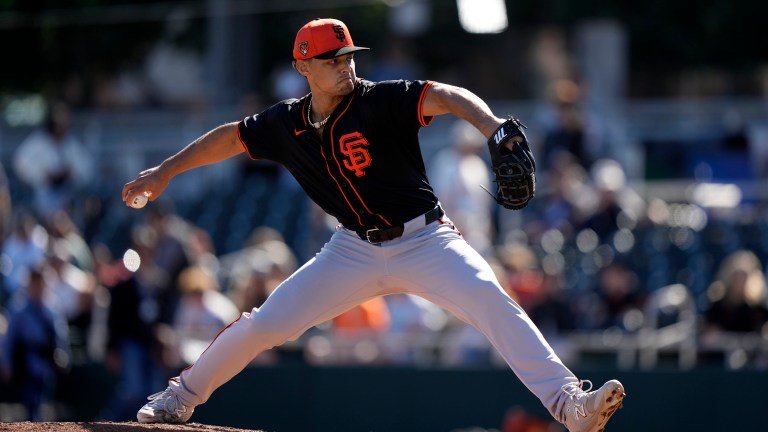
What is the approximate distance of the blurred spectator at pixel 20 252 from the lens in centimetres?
1346

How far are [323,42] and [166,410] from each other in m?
1.99

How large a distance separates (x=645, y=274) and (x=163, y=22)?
11.9 meters

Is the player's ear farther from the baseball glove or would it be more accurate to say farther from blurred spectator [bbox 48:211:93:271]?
blurred spectator [bbox 48:211:93:271]

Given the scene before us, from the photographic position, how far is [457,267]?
6.39 metres

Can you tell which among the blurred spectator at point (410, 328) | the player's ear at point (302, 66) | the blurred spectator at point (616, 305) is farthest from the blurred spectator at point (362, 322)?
the player's ear at point (302, 66)

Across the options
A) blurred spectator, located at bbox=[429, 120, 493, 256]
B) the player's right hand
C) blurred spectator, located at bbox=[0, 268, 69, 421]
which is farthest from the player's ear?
blurred spectator, located at bbox=[0, 268, 69, 421]

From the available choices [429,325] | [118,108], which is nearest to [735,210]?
[429,325]

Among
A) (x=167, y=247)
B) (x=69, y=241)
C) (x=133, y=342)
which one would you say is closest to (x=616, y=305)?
(x=133, y=342)

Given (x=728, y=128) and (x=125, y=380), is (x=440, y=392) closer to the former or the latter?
(x=125, y=380)

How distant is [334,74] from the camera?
6492mm

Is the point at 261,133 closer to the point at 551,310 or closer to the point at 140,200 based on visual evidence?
the point at 140,200

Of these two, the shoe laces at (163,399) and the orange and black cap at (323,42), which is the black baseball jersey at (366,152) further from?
the shoe laces at (163,399)

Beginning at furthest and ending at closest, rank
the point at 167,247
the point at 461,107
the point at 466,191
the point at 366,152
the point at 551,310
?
the point at 167,247
the point at 466,191
the point at 551,310
the point at 366,152
the point at 461,107

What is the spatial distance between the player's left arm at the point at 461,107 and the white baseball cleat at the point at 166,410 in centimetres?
193
